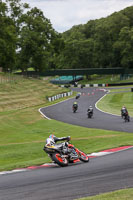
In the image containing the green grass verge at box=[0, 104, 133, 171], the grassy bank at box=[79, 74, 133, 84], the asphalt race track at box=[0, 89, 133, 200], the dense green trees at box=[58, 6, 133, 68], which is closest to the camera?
the asphalt race track at box=[0, 89, 133, 200]

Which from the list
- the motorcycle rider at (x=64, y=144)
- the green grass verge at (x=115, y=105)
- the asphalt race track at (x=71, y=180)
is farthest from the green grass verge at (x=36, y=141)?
the green grass verge at (x=115, y=105)

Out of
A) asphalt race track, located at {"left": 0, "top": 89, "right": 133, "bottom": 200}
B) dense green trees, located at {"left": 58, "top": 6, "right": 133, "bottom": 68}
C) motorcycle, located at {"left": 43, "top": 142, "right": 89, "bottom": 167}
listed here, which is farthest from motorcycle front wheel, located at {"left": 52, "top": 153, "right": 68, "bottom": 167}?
dense green trees, located at {"left": 58, "top": 6, "right": 133, "bottom": 68}

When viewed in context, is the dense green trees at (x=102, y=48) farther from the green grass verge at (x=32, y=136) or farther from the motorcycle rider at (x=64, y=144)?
the motorcycle rider at (x=64, y=144)

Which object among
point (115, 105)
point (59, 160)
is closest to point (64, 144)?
point (59, 160)

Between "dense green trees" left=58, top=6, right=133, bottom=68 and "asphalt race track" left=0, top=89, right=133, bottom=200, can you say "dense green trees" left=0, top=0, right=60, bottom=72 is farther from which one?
"asphalt race track" left=0, top=89, right=133, bottom=200

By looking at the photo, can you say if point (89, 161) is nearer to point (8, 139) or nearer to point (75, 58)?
point (8, 139)

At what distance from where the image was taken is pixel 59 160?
1242 cm

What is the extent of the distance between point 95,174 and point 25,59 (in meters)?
76.0

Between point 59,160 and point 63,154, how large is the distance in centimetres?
49

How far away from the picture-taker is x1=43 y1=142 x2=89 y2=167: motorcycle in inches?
492

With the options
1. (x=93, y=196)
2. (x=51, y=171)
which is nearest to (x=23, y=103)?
(x=51, y=171)

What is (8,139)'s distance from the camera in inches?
894

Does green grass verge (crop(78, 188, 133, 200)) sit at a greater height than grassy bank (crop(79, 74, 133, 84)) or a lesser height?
greater

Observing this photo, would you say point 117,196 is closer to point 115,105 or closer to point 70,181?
point 70,181
